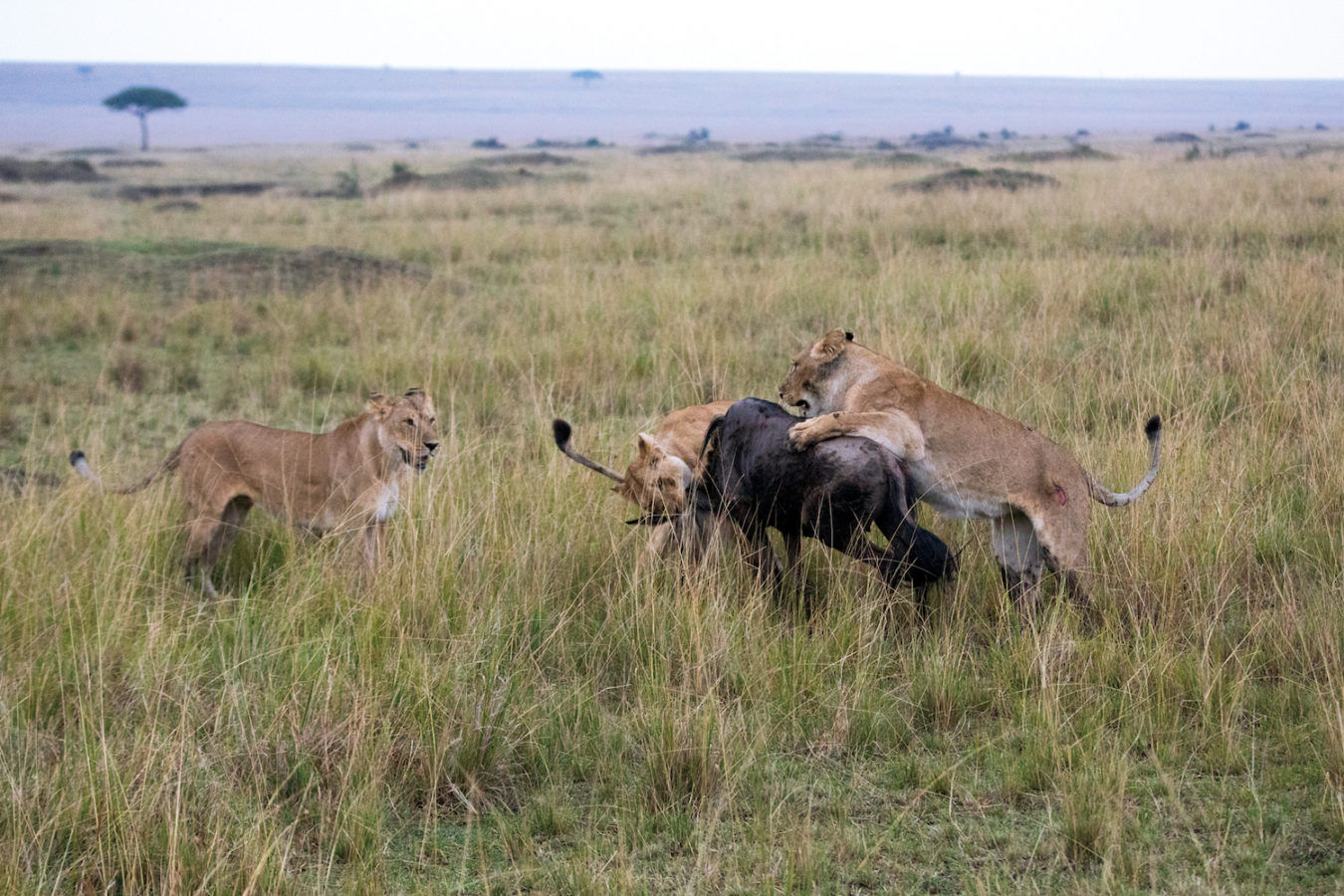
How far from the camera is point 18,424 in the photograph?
27.0 ft

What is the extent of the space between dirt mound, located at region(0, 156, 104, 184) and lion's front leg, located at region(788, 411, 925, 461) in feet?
133

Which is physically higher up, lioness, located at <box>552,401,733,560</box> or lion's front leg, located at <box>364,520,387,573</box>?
lioness, located at <box>552,401,733,560</box>

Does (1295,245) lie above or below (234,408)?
above

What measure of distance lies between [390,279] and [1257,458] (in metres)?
8.81

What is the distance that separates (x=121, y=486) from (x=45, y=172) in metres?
40.6

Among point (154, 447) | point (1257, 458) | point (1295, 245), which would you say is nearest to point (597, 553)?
point (1257, 458)

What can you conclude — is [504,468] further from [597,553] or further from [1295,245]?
[1295,245]

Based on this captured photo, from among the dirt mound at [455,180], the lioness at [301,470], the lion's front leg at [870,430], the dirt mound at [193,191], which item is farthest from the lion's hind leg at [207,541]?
the dirt mound at [193,191]

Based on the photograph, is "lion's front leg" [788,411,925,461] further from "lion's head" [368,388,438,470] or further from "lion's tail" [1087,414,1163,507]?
"lion's head" [368,388,438,470]

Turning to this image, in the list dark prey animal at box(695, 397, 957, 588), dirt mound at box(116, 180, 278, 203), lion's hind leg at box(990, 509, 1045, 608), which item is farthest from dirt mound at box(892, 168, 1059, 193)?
dirt mound at box(116, 180, 278, 203)

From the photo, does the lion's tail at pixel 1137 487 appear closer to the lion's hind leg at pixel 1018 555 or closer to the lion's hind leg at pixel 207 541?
the lion's hind leg at pixel 1018 555

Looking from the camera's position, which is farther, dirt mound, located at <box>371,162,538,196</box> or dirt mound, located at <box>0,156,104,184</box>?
dirt mound, located at <box>0,156,104,184</box>

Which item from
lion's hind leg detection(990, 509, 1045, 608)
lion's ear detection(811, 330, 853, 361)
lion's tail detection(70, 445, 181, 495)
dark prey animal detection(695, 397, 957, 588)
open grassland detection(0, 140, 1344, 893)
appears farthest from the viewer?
lion's tail detection(70, 445, 181, 495)

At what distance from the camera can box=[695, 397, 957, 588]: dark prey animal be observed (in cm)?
409
